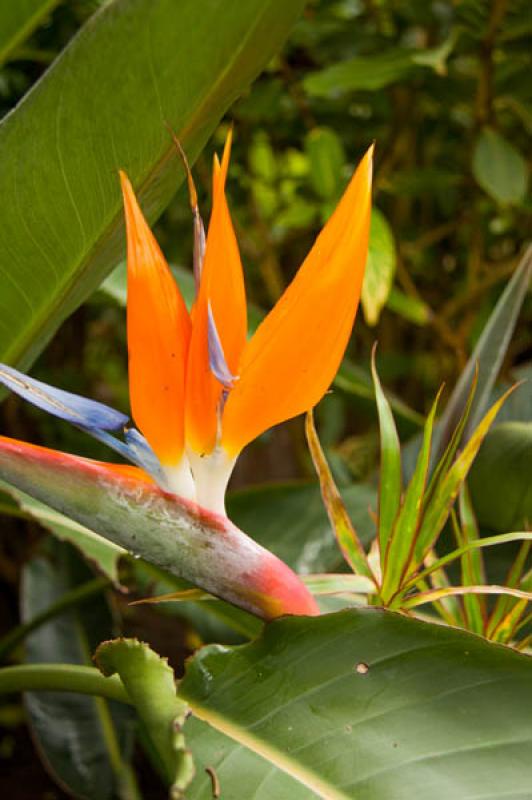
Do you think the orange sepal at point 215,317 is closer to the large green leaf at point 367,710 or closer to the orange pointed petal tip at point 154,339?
the orange pointed petal tip at point 154,339

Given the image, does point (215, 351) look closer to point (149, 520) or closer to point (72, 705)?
point (149, 520)

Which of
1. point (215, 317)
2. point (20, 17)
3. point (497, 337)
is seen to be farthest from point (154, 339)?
point (20, 17)

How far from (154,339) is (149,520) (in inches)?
3.3

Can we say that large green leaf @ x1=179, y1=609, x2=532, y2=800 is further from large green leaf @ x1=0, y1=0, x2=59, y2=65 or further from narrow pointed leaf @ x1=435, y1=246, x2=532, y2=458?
large green leaf @ x1=0, y1=0, x2=59, y2=65

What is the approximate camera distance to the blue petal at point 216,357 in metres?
0.38

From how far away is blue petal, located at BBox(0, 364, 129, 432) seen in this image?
402 millimetres

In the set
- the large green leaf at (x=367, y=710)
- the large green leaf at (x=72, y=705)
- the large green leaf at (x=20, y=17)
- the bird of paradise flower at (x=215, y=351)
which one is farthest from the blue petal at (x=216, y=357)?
the large green leaf at (x=72, y=705)

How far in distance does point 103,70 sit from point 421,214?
3.60ft

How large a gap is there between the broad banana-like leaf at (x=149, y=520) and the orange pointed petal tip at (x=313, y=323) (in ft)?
0.19

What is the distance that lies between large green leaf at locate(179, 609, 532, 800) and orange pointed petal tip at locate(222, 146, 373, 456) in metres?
0.11

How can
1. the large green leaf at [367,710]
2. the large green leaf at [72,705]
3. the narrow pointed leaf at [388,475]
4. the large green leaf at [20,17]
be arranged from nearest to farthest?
the large green leaf at [367,710] → the narrow pointed leaf at [388,475] → the large green leaf at [20,17] → the large green leaf at [72,705]

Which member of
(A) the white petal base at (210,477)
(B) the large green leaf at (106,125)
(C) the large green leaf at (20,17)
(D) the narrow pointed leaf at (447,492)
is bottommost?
(D) the narrow pointed leaf at (447,492)

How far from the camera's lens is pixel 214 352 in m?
0.38

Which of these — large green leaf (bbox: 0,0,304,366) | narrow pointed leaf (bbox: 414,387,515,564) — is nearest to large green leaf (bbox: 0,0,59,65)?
large green leaf (bbox: 0,0,304,366)
